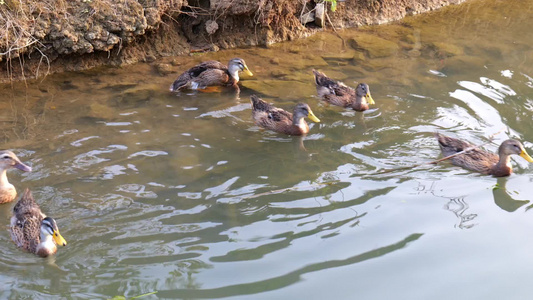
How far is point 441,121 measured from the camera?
9047mm

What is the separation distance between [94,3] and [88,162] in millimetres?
3654

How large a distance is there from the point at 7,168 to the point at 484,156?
18.7 feet

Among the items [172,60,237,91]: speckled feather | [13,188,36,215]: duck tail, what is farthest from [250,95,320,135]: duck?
[13,188,36,215]: duck tail

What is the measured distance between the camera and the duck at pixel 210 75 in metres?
10.1

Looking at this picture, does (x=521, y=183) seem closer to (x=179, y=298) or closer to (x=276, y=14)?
(x=179, y=298)

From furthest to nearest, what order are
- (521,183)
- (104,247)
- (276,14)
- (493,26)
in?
1. (493,26)
2. (276,14)
3. (521,183)
4. (104,247)

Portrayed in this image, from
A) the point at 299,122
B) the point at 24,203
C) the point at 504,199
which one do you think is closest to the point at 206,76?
the point at 299,122

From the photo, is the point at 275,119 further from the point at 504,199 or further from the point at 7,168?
the point at 7,168

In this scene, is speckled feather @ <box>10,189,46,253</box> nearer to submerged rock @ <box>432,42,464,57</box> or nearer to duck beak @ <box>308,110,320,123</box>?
duck beak @ <box>308,110,320,123</box>

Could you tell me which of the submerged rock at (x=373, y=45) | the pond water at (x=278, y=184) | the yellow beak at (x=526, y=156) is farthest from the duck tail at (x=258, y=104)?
the yellow beak at (x=526, y=156)

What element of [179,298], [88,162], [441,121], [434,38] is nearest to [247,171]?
[88,162]

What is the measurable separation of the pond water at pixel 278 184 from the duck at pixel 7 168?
169mm

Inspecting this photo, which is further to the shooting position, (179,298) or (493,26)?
(493,26)

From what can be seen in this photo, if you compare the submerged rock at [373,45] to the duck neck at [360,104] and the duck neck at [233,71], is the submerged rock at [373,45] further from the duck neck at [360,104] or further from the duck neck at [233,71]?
the duck neck at [233,71]
